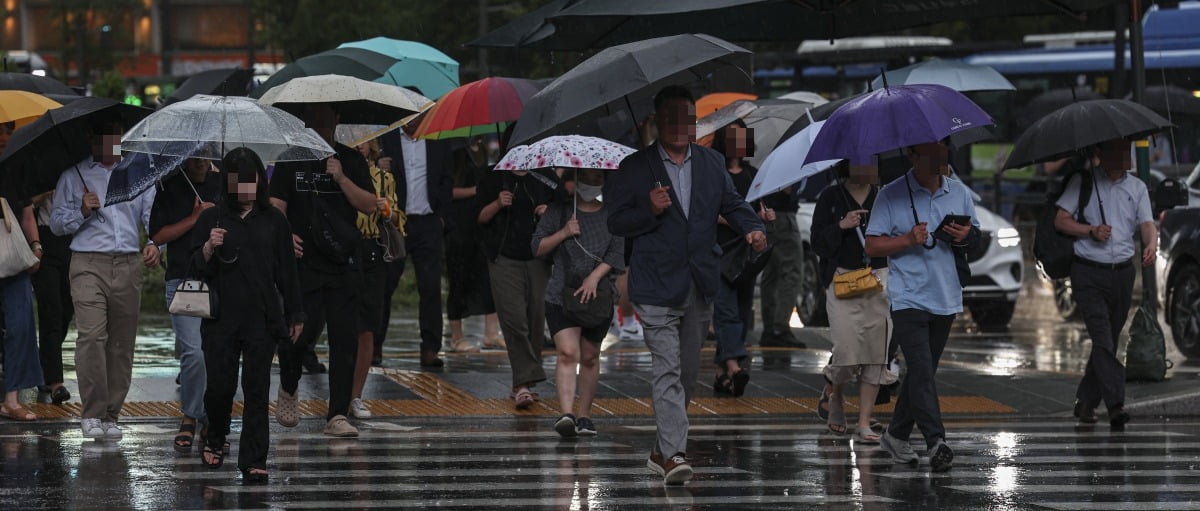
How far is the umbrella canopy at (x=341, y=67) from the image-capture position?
44.3ft

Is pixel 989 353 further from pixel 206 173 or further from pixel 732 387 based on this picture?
pixel 206 173

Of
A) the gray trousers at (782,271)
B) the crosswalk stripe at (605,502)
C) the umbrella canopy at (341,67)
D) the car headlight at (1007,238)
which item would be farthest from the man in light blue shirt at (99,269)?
the car headlight at (1007,238)

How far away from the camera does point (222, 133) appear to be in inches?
398

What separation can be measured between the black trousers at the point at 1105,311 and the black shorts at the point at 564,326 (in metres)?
2.94

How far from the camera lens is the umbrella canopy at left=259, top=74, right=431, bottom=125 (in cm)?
1118

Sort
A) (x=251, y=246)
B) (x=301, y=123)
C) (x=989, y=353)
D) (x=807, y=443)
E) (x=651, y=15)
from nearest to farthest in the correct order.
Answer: (x=251, y=246), (x=301, y=123), (x=807, y=443), (x=651, y=15), (x=989, y=353)

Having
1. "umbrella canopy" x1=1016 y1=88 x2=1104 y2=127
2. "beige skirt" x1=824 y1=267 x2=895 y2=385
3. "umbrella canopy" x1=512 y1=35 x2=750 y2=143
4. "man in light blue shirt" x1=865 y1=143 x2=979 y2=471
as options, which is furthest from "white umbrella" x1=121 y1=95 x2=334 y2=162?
"umbrella canopy" x1=1016 y1=88 x2=1104 y2=127

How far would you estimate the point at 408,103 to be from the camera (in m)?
11.8

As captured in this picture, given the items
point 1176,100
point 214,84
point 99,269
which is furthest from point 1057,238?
point 1176,100

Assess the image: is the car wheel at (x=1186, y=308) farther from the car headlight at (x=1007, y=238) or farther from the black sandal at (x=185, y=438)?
the black sandal at (x=185, y=438)

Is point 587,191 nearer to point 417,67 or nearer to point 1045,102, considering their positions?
point 417,67

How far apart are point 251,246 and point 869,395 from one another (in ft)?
12.4

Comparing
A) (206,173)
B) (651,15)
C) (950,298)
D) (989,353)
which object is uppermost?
(651,15)

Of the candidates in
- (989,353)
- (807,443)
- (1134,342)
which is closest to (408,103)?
(807,443)
